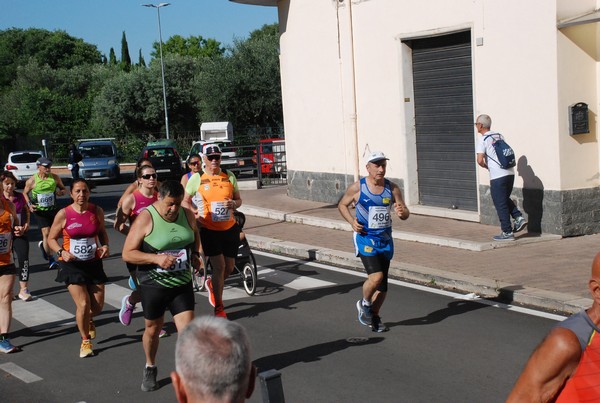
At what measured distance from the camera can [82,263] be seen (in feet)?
28.9

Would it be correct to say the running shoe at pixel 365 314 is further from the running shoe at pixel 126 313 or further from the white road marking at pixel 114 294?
the white road marking at pixel 114 294

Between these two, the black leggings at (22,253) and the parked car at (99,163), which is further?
the parked car at (99,163)

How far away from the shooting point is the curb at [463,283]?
9453 millimetres

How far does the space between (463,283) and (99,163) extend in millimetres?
26980

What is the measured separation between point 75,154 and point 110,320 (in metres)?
24.4

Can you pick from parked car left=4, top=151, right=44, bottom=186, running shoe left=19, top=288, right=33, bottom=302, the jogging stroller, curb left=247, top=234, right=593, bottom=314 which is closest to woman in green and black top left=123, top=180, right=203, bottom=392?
the jogging stroller

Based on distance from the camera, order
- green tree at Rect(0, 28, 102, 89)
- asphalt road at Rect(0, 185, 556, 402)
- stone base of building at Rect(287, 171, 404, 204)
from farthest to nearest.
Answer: green tree at Rect(0, 28, 102, 89)
stone base of building at Rect(287, 171, 404, 204)
asphalt road at Rect(0, 185, 556, 402)

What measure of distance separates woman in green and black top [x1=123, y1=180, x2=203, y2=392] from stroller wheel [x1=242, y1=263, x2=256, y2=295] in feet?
12.2

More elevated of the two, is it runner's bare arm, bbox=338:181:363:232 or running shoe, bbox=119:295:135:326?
runner's bare arm, bbox=338:181:363:232

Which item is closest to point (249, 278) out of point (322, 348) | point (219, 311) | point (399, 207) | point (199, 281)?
point (199, 281)

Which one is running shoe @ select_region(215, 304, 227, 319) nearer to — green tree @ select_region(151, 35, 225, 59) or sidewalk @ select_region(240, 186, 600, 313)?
sidewalk @ select_region(240, 186, 600, 313)

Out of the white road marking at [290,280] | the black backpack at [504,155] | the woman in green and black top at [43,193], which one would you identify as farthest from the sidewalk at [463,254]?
the woman in green and black top at [43,193]

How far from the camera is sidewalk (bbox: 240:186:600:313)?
1016 cm

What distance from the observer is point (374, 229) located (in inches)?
351
